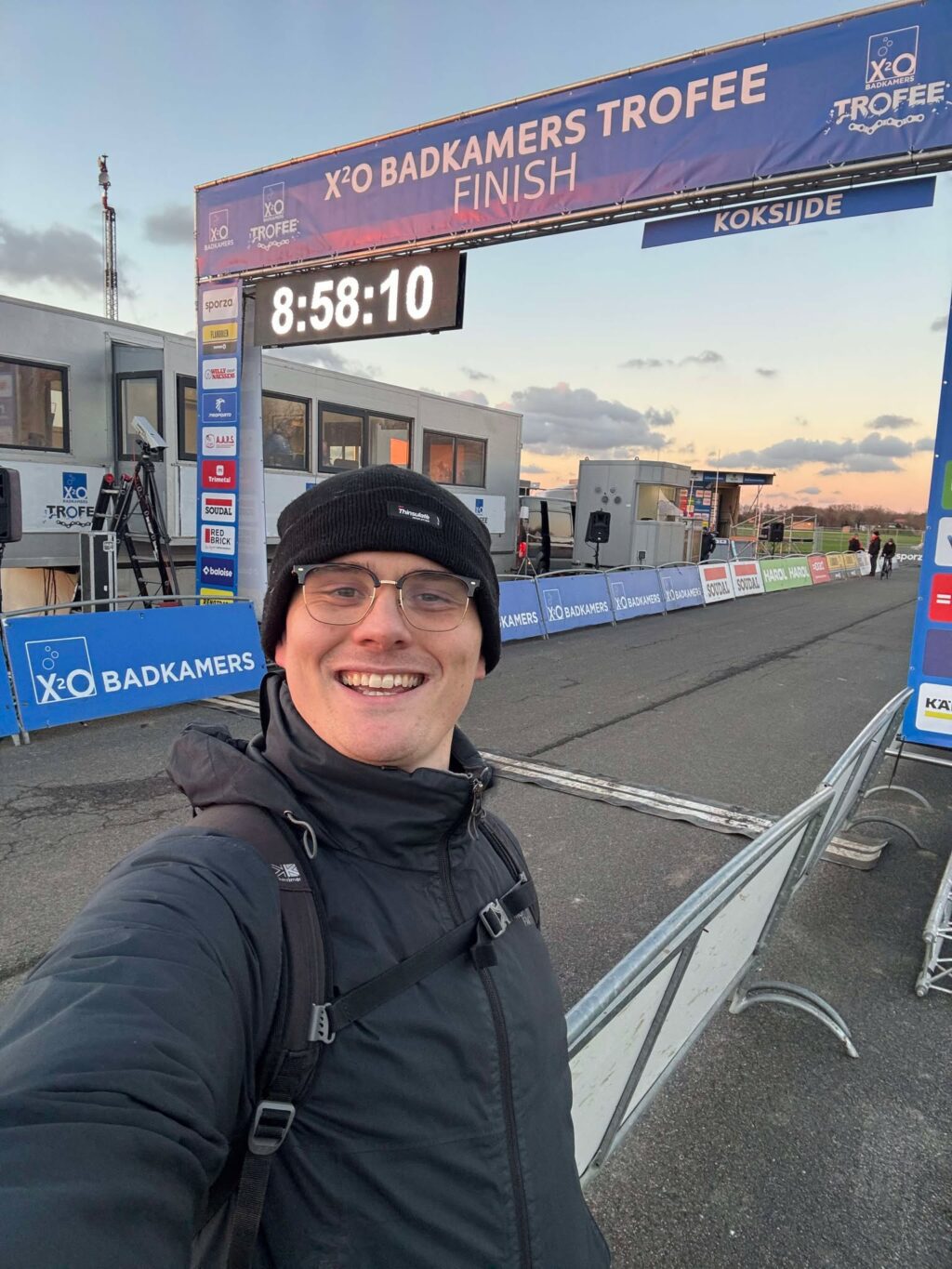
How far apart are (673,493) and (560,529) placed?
4483 mm

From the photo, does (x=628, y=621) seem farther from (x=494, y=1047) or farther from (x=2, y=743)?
(x=494, y=1047)

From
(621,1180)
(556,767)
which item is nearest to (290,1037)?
(621,1180)

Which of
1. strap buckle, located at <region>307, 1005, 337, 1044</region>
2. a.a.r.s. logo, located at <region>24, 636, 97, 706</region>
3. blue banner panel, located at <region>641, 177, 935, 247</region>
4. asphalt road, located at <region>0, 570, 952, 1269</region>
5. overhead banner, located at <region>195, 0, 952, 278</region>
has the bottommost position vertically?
asphalt road, located at <region>0, 570, 952, 1269</region>

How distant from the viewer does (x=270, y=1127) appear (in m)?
0.84

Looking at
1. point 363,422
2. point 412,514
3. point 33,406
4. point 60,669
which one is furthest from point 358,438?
point 412,514

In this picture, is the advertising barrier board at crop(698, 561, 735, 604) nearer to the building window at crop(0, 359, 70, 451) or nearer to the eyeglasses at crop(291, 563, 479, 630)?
the building window at crop(0, 359, 70, 451)

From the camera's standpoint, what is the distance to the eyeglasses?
1294mm

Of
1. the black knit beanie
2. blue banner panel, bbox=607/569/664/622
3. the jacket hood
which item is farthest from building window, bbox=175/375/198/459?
the jacket hood

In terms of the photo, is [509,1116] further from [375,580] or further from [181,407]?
Result: [181,407]

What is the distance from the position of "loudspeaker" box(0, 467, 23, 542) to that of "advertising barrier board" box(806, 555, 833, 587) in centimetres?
2495

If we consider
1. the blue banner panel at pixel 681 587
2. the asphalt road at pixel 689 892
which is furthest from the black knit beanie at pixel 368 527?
the blue banner panel at pixel 681 587

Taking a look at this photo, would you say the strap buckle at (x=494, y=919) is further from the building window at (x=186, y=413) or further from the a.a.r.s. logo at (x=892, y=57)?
the building window at (x=186, y=413)

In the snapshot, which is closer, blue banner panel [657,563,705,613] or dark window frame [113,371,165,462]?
dark window frame [113,371,165,462]

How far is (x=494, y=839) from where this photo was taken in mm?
1470
